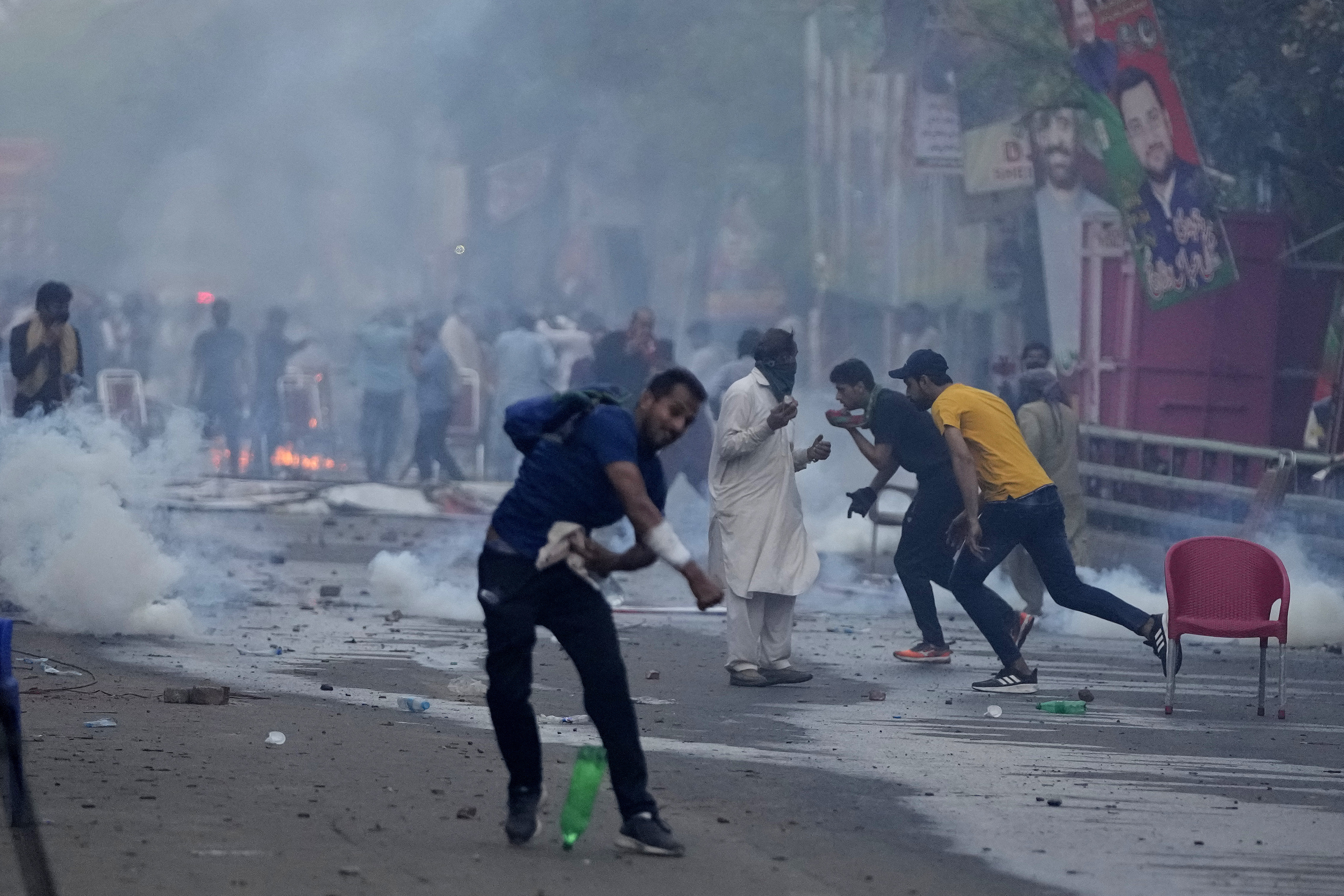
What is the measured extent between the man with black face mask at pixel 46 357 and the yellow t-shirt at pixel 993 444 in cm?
545

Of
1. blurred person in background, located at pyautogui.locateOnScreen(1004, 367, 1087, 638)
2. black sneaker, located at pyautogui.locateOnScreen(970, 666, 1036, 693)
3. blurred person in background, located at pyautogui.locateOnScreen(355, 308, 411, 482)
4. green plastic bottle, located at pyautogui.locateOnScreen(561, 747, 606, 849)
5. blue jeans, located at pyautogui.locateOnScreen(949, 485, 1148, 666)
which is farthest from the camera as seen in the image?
blurred person in background, located at pyautogui.locateOnScreen(355, 308, 411, 482)

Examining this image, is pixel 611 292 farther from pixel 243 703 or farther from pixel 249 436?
pixel 243 703

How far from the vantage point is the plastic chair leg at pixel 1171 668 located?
861 centimetres

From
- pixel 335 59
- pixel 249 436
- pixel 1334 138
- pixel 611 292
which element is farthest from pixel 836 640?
pixel 335 59

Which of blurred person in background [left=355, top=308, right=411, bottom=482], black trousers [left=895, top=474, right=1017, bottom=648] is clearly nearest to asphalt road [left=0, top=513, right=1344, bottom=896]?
black trousers [left=895, top=474, right=1017, bottom=648]

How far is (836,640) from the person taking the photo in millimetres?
11562

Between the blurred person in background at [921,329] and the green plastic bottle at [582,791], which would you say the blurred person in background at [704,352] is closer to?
the blurred person in background at [921,329]

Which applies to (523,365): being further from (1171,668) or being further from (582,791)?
(582,791)

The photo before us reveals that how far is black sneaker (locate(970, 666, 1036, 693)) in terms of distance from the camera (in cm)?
926

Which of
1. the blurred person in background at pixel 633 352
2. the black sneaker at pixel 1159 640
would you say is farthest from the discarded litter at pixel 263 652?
the blurred person in background at pixel 633 352

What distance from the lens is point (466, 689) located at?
28.8ft

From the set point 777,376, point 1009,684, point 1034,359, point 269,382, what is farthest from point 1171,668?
point 269,382

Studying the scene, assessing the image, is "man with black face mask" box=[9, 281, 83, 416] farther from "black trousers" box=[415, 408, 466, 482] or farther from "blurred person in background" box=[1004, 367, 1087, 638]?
"black trousers" box=[415, 408, 466, 482]

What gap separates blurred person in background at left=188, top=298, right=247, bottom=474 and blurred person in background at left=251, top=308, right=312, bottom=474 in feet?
3.33
